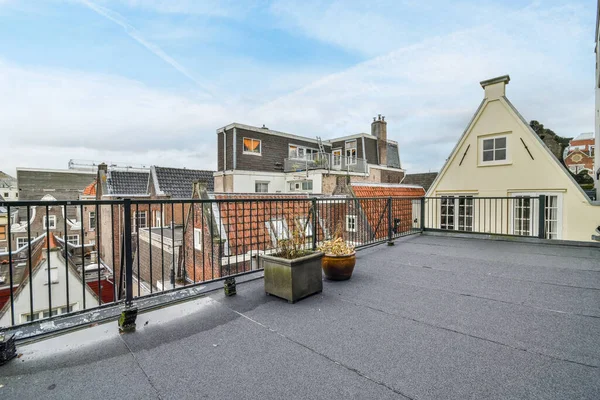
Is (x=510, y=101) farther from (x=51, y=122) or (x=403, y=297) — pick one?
(x=51, y=122)

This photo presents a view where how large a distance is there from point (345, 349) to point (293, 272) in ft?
3.24

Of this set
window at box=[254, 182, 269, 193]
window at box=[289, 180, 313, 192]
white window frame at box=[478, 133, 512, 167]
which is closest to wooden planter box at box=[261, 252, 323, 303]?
white window frame at box=[478, 133, 512, 167]

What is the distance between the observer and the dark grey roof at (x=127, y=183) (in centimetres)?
1912

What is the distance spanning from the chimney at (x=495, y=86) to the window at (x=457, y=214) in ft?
11.9

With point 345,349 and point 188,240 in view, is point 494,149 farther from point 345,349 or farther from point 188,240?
point 188,240

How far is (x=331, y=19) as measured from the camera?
6.91 metres

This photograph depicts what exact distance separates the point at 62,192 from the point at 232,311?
41.1 metres

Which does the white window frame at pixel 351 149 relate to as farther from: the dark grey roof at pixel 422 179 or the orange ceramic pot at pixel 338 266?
the orange ceramic pot at pixel 338 266

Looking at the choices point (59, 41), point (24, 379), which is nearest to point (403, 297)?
point (24, 379)

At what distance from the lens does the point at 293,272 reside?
108 inches

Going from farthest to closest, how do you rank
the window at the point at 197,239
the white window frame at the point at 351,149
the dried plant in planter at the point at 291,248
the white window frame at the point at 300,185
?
the white window frame at the point at 351,149
the white window frame at the point at 300,185
the window at the point at 197,239
the dried plant in planter at the point at 291,248

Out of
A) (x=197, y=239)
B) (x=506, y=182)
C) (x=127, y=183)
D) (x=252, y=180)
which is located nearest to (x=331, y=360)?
(x=197, y=239)

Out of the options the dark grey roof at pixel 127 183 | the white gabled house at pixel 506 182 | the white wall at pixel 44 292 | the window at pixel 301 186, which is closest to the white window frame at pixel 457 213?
the white gabled house at pixel 506 182

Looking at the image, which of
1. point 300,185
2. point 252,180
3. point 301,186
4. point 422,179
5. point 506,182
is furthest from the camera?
point 422,179
